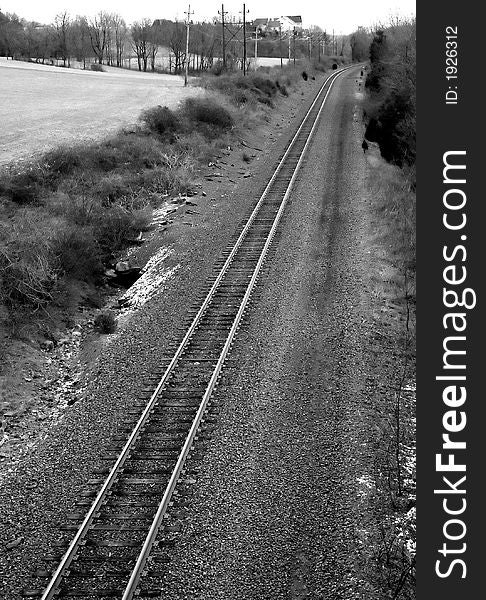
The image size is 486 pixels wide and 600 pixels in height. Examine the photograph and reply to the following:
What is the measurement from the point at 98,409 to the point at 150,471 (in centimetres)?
239

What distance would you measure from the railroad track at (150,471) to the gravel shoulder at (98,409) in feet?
1.05

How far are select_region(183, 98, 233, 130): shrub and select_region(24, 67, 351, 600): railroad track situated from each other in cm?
2130

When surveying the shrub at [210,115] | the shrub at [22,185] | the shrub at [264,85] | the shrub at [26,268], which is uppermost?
the shrub at [264,85]

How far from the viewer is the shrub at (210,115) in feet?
122

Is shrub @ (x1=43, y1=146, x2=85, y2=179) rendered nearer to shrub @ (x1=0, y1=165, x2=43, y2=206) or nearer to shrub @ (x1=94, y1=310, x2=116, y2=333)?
shrub @ (x1=0, y1=165, x2=43, y2=206)

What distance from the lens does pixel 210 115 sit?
3728 cm

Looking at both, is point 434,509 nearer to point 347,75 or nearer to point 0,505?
point 0,505

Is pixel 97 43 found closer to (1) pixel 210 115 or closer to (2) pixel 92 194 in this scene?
(1) pixel 210 115

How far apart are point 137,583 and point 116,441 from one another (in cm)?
329

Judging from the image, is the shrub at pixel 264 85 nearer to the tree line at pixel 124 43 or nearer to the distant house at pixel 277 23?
the tree line at pixel 124 43

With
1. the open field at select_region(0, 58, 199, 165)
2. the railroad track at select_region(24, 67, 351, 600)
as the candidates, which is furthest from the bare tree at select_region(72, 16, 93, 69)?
the railroad track at select_region(24, 67, 351, 600)

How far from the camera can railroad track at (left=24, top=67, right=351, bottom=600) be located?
8.34 m

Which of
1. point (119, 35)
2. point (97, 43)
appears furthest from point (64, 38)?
point (119, 35)

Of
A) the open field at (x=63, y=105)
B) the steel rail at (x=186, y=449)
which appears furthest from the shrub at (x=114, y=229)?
the open field at (x=63, y=105)
